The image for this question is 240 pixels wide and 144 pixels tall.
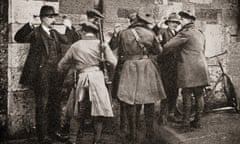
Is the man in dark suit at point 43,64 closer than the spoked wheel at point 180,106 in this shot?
Yes

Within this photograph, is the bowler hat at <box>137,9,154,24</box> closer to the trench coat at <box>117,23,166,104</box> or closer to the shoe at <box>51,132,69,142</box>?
the trench coat at <box>117,23,166,104</box>

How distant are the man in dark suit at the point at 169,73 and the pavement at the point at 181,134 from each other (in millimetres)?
149

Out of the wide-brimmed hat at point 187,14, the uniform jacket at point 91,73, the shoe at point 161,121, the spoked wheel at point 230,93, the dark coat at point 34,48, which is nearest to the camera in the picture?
the uniform jacket at point 91,73

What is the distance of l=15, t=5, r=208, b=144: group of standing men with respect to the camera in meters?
3.15

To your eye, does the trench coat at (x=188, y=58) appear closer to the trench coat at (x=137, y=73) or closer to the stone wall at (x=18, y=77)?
the trench coat at (x=137, y=73)

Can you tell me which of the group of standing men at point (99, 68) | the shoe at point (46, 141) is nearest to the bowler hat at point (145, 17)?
the group of standing men at point (99, 68)

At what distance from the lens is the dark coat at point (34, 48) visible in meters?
3.33

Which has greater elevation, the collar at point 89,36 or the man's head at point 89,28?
the man's head at point 89,28

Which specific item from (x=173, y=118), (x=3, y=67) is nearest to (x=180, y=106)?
(x=173, y=118)

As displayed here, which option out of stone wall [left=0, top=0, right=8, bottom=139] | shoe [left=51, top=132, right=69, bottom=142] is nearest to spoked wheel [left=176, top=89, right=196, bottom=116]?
shoe [left=51, top=132, right=69, bottom=142]

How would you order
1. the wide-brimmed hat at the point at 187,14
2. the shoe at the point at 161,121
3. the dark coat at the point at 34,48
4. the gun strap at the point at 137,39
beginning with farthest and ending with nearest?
1. the shoe at the point at 161,121
2. the wide-brimmed hat at the point at 187,14
3. the gun strap at the point at 137,39
4. the dark coat at the point at 34,48

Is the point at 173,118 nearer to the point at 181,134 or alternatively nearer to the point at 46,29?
the point at 181,134

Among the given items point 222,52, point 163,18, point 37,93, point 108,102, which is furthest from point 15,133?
point 222,52

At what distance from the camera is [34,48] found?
11.1 ft
